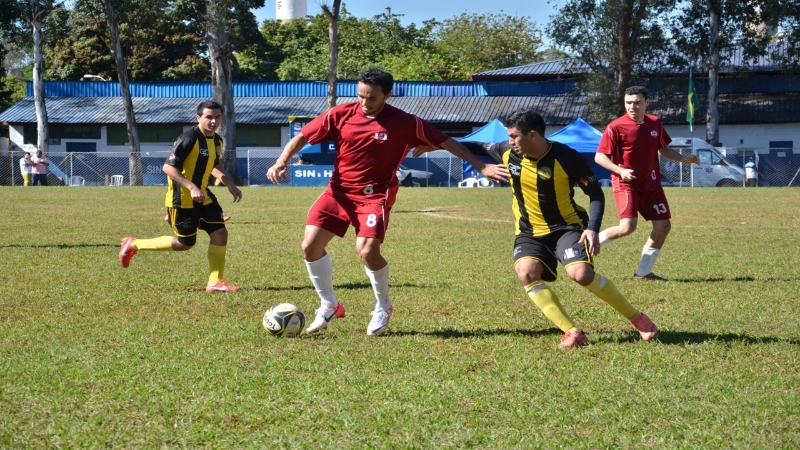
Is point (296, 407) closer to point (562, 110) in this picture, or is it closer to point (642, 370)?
point (642, 370)

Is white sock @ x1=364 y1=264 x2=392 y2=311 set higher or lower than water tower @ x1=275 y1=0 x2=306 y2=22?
lower

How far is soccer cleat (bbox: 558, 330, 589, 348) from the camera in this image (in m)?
5.92

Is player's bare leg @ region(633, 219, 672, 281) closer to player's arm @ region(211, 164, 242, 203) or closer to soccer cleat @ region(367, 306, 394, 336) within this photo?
soccer cleat @ region(367, 306, 394, 336)

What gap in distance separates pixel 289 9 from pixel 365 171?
91990 mm

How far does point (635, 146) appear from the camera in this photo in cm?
927

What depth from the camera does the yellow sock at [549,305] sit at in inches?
239

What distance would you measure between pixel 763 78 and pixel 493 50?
2533 cm

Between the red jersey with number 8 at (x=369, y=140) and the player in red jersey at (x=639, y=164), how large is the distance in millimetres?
3066

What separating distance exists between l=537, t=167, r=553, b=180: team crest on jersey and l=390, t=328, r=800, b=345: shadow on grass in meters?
1.10

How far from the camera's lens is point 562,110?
47.3 metres

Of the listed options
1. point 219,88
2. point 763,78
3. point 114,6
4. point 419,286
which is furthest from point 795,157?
point 419,286

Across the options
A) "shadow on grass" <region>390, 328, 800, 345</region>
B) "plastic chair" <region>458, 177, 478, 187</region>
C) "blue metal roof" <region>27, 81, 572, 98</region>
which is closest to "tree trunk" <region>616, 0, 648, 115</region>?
"blue metal roof" <region>27, 81, 572, 98</region>

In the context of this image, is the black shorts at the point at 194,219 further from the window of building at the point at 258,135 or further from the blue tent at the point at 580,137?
the window of building at the point at 258,135

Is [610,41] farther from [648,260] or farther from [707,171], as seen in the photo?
[648,260]
